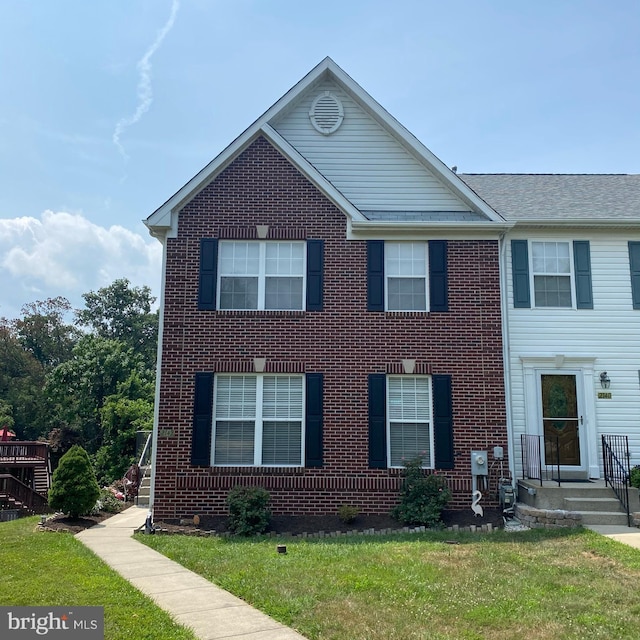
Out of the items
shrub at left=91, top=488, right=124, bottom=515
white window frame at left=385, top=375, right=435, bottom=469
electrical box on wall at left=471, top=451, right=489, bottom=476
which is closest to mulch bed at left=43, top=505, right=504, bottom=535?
electrical box on wall at left=471, top=451, right=489, bottom=476

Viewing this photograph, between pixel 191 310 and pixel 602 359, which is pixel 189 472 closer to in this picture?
pixel 191 310

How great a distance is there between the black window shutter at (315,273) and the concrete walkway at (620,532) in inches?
242

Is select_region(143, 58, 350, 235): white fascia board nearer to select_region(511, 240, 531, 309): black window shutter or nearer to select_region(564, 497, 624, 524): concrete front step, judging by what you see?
select_region(511, 240, 531, 309): black window shutter

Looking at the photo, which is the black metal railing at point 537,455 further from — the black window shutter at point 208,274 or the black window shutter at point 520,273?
the black window shutter at point 208,274

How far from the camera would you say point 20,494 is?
812 inches

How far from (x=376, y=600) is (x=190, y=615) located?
1.79m

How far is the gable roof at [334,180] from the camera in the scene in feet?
38.1

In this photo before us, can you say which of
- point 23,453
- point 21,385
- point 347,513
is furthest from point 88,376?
point 347,513

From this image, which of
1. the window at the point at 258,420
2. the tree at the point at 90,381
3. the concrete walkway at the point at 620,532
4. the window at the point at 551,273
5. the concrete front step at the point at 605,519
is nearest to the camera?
the concrete walkway at the point at 620,532

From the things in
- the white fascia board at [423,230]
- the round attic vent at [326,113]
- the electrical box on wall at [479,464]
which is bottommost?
the electrical box on wall at [479,464]

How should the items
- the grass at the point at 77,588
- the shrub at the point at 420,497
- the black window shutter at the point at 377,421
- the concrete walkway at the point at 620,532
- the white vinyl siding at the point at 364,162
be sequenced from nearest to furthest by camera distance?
1. the grass at the point at 77,588
2. the concrete walkway at the point at 620,532
3. the shrub at the point at 420,497
4. the black window shutter at the point at 377,421
5. the white vinyl siding at the point at 364,162

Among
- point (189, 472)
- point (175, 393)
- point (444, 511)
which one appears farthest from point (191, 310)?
point (444, 511)

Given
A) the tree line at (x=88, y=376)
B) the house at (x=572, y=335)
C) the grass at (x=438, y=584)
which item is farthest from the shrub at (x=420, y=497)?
the tree line at (x=88, y=376)

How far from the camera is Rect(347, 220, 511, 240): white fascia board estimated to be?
1149cm
